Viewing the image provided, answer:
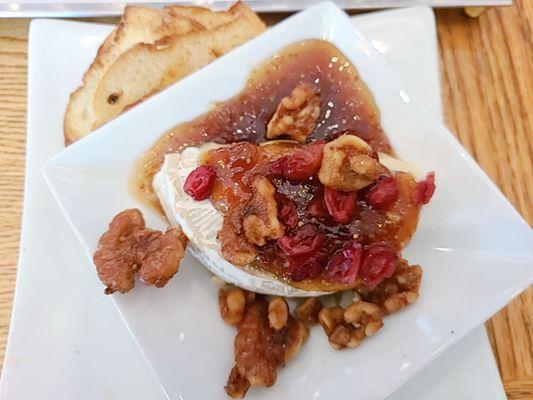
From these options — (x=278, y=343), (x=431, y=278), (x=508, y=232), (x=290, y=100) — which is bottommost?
(x=278, y=343)

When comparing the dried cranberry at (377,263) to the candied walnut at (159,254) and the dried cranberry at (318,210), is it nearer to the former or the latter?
the dried cranberry at (318,210)

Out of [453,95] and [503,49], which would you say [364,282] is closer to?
[453,95]

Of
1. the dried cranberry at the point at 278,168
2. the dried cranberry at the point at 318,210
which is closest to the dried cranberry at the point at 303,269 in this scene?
the dried cranberry at the point at 318,210

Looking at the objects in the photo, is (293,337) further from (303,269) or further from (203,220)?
(203,220)

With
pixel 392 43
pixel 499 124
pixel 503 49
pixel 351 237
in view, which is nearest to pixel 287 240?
pixel 351 237

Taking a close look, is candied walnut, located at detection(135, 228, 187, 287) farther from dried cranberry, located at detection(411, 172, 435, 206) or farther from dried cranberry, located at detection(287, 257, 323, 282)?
dried cranberry, located at detection(411, 172, 435, 206)
